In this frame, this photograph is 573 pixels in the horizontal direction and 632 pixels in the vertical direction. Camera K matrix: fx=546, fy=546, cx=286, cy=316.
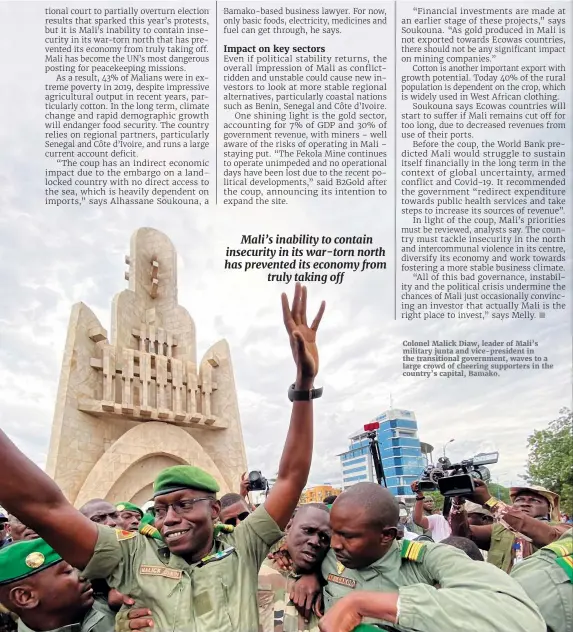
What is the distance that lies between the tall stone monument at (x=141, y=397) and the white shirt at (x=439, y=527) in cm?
471

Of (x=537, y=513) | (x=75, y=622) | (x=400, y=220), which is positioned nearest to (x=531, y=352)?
(x=400, y=220)

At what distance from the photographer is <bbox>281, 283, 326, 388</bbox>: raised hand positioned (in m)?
1.87

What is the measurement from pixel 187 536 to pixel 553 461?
11181 mm

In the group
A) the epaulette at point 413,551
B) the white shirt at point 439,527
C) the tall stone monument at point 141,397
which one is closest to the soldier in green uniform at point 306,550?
the epaulette at point 413,551

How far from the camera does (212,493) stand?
1833mm

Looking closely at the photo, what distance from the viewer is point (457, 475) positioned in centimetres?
292

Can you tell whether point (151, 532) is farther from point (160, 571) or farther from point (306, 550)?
point (306, 550)

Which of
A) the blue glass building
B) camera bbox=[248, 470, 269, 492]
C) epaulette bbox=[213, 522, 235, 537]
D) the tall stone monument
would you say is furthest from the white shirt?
the tall stone monument

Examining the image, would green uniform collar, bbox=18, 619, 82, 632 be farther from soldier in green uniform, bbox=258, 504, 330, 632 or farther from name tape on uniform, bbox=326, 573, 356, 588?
name tape on uniform, bbox=326, 573, 356, 588

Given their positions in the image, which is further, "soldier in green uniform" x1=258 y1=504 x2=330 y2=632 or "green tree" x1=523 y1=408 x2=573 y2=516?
"green tree" x1=523 y1=408 x2=573 y2=516

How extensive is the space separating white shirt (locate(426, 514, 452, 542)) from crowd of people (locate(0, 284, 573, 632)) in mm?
2558

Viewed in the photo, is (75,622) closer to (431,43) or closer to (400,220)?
(400,220)

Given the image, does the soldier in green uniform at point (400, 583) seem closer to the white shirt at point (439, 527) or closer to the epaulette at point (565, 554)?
the epaulette at point (565, 554)

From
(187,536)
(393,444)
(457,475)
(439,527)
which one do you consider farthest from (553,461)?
(187,536)
